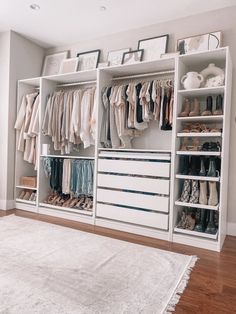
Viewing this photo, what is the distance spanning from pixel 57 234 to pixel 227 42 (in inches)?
111

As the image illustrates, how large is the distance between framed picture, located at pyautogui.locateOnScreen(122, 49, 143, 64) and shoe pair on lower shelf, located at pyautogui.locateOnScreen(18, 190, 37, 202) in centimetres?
226

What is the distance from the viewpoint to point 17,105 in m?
3.66

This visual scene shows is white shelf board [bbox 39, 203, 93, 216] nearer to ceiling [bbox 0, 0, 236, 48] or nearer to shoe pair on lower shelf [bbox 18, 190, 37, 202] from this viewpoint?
shoe pair on lower shelf [bbox 18, 190, 37, 202]

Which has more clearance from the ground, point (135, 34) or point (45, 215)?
point (135, 34)

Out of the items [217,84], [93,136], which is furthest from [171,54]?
[93,136]

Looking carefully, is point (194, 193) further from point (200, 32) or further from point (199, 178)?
point (200, 32)

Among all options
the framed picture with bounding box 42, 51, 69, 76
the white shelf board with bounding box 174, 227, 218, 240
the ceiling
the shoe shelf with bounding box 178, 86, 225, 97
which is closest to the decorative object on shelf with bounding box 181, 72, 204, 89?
the shoe shelf with bounding box 178, 86, 225, 97

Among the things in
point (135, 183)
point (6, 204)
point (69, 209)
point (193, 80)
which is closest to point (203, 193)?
point (135, 183)

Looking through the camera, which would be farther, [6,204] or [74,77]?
[6,204]

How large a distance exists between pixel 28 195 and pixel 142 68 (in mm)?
2366

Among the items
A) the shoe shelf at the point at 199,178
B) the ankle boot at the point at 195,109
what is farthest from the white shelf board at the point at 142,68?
the shoe shelf at the point at 199,178

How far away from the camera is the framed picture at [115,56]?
11.3 ft

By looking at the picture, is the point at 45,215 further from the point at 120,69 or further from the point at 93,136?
the point at 120,69

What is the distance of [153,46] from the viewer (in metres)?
3.22
